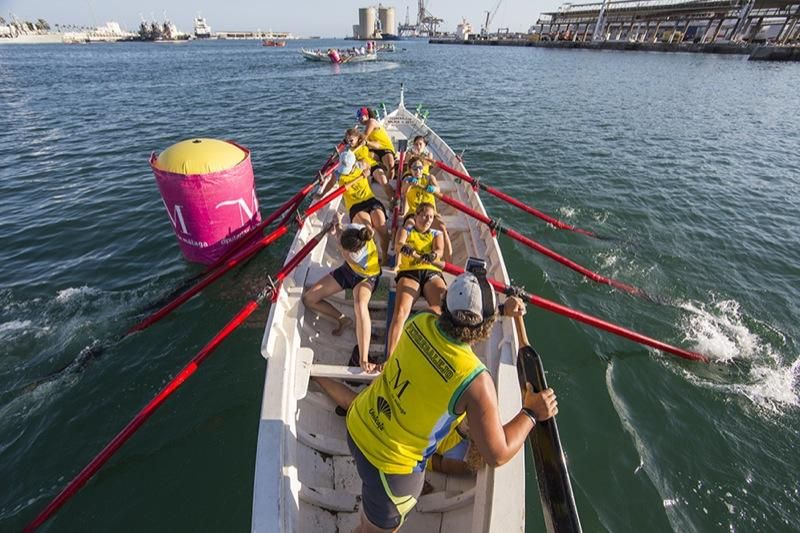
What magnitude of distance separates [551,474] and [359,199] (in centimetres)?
587

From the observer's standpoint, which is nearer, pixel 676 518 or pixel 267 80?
pixel 676 518

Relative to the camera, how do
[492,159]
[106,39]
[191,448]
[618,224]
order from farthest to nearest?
[106,39], [492,159], [618,224], [191,448]

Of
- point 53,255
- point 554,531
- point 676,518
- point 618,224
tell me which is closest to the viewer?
point 554,531

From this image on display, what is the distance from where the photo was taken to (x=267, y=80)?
3678cm

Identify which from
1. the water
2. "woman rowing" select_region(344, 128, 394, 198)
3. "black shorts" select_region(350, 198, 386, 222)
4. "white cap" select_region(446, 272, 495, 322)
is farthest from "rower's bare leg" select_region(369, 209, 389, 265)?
"white cap" select_region(446, 272, 495, 322)

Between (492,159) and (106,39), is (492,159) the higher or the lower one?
the higher one

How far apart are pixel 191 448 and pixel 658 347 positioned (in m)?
6.98

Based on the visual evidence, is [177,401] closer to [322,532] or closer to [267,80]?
[322,532]

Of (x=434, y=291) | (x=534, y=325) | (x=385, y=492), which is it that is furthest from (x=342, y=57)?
(x=385, y=492)

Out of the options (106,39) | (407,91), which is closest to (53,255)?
(407,91)

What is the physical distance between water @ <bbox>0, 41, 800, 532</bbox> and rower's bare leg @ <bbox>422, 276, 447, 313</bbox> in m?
2.59

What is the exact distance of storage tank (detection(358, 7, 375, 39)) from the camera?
15512cm

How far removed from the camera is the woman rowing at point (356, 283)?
4.84 metres

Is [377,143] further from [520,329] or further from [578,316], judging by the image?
[520,329]
